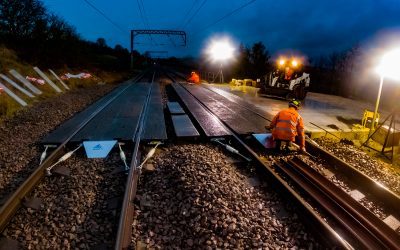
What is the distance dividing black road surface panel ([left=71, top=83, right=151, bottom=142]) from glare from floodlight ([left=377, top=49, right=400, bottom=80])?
26.3ft

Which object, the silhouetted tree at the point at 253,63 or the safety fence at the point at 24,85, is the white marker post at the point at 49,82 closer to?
the safety fence at the point at 24,85

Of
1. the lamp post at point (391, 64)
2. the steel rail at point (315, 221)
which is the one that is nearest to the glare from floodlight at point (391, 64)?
the lamp post at point (391, 64)

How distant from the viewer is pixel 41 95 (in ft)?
45.2

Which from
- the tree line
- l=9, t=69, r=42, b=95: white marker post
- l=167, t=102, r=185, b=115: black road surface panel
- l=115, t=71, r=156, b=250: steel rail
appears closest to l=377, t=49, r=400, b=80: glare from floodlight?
l=167, t=102, r=185, b=115: black road surface panel

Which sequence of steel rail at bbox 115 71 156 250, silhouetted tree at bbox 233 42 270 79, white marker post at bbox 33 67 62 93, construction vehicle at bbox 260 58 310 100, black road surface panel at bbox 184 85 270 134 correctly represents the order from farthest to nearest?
silhouetted tree at bbox 233 42 270 79 → construction vehicle at bbox 260 58 310 100 → white marker post at bbox 33 67 62 93 → black road surface panel at bbox 184 85 270 134 → steel rail at bbox 115 71 156 250

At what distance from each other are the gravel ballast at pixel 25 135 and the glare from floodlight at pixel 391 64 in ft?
33.2

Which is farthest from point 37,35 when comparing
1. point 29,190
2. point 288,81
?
point 29,190

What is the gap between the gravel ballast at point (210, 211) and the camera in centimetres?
381

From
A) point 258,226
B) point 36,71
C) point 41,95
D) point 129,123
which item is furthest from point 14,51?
point 258,226

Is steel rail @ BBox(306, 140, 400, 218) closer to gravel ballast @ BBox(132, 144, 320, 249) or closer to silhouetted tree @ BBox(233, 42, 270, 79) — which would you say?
gravel ballast @ BBox(132, 144, 320, 249)

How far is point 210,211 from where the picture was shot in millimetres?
4242

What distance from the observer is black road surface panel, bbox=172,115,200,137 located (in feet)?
25.1

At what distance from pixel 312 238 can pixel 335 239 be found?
325 mm

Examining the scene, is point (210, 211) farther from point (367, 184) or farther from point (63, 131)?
point (63, 131)
